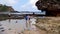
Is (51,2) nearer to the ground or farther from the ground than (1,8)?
farther from the ground

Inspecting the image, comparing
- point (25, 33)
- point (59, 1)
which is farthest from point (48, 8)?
point (25, 33)

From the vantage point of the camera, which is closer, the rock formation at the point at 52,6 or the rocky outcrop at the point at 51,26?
the rocky outcrop at the point at 51,26

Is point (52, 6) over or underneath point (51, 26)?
over

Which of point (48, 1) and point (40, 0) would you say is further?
point (40, 0)

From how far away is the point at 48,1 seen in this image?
50000 mm

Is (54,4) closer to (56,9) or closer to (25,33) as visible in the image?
(56,9)

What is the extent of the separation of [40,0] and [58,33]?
36.5 m

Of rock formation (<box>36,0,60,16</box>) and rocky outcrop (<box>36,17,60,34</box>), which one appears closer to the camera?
rocky outcrop (<box>36,17,60,34</box>)

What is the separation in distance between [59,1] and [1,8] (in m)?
79.6

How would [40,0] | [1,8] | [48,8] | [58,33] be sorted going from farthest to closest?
[1,8] < [40,0] < [48,8] < [58,33]

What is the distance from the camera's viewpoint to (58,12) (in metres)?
48.6

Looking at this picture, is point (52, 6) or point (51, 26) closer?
point (51, 26)

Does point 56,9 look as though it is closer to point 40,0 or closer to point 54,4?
point 54,4

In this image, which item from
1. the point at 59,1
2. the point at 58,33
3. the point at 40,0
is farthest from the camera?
the point at 40,0
